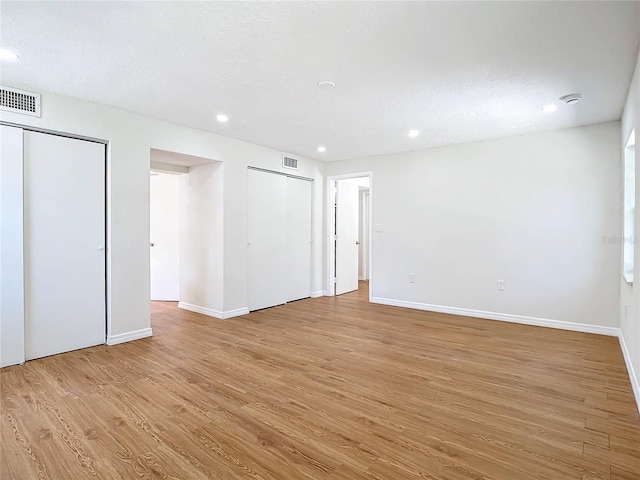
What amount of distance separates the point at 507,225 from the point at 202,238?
4222mm

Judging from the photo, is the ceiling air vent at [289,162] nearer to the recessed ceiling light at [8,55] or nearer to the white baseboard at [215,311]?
the white baseboard at [215,311]

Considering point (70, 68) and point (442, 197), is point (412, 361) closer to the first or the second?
point (442, 197)

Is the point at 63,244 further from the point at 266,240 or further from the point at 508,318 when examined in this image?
the point at 508,318

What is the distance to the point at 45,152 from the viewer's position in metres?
3.23

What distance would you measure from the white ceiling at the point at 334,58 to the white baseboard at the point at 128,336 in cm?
240

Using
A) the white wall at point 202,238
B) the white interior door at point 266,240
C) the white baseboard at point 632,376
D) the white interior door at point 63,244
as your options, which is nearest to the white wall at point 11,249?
the white interior door at point 63,244

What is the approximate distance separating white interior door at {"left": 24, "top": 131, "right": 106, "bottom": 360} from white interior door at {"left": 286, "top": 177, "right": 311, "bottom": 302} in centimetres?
285

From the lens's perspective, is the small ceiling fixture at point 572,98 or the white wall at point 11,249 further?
the small ceiling fixture at point 572,98

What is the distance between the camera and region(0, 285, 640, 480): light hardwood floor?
175 cm

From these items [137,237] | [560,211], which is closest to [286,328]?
[137,237]

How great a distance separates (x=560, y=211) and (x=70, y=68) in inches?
207

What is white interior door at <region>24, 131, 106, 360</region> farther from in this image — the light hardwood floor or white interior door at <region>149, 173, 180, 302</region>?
white interior door at <region>149, 173, 180, 302</region>

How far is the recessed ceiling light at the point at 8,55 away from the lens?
245cm

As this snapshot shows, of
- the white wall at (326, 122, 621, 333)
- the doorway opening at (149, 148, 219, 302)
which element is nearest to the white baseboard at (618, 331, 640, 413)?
the white wall at (326, 122, 621, 333)
